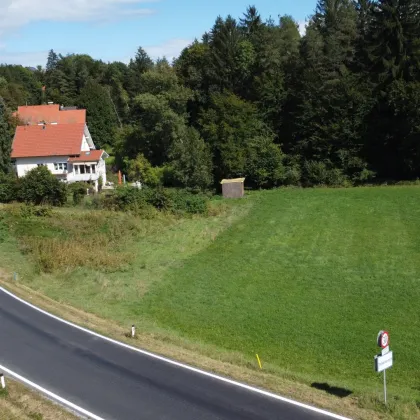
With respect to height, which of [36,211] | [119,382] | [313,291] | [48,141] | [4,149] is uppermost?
[48,141]

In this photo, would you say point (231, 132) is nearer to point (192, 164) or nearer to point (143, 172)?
point (192, 164)

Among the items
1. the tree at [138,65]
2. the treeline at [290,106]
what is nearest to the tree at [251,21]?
the treeline at [290,106]

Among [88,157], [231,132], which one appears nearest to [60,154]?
[88,157]

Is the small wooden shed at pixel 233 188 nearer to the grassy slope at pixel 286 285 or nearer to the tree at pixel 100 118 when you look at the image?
the grassy slope at pixel 286 285

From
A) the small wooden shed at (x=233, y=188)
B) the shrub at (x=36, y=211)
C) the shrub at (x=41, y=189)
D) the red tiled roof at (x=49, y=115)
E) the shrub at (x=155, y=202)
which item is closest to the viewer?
the shrub at (x=36, y=211)

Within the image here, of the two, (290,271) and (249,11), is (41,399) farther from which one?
(249,11)

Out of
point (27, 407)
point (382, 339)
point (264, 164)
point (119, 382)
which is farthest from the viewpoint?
point (264, 164)

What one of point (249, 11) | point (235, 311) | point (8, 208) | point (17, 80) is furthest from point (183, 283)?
point (17, 80)
